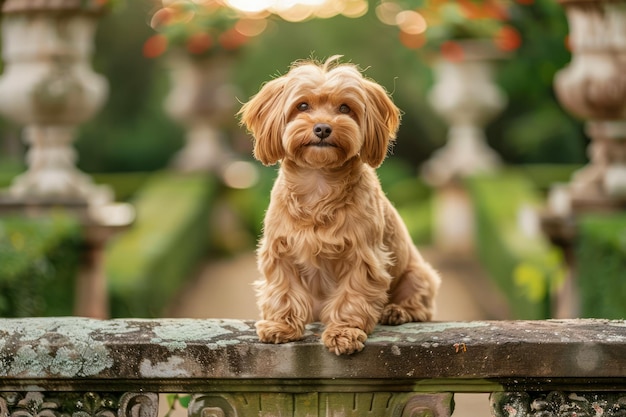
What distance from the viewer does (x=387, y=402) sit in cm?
314

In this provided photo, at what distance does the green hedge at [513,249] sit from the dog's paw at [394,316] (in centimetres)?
374

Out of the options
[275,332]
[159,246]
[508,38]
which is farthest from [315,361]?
[508,38]

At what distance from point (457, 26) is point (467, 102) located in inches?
40.8

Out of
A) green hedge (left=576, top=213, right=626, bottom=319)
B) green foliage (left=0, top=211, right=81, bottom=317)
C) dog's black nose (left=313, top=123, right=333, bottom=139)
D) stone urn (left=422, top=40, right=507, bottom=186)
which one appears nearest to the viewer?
dog's black nose (left=313, top=123, right=333, bottom=139)

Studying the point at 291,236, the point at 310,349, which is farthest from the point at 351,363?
the point at 291,236

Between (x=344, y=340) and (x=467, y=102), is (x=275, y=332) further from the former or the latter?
(x=467, y=102)

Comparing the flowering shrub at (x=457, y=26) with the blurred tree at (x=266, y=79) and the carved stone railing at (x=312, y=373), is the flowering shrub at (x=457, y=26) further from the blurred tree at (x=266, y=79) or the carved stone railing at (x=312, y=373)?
the carved stone railing at (x=312, y=373)

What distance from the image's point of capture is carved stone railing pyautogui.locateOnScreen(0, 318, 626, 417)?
10.0ft

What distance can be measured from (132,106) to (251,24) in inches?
325

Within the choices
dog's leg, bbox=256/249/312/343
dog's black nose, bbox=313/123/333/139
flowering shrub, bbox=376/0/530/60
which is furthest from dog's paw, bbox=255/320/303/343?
flowering shrub, bbox=376/0/530/60

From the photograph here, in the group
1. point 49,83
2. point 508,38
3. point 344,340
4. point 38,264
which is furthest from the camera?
point 508,38

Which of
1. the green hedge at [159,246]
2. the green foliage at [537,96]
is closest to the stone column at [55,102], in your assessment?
the green hedge at [159,246]

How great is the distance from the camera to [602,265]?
618 centimetres

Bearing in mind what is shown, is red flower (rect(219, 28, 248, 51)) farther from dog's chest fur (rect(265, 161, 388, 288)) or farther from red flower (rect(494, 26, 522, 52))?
dog's chest fur (rect(265, 161, 388, 288))
